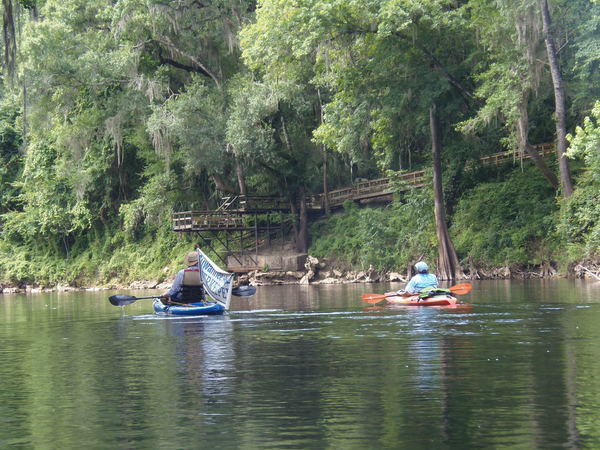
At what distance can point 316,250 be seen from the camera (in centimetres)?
5078

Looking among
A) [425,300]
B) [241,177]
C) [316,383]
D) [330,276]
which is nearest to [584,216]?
[425,300]

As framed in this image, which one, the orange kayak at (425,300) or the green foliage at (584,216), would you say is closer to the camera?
the orange kayak at (425,300)

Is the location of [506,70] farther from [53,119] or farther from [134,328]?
[53,119]

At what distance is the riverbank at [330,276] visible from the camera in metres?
38.6

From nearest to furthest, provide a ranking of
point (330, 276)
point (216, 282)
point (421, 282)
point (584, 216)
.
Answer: point (216, 282) → point (421, 282) → point (584, 216) → point (330, 276)

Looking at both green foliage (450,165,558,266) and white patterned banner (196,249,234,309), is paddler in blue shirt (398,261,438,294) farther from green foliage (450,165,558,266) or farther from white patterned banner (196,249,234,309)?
green foliage (450,165,558,266)

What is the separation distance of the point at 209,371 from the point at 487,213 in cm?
3168

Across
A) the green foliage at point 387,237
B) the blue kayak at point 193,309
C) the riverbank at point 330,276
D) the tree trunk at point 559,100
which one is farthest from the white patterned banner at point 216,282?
the green foliage at point 387,237

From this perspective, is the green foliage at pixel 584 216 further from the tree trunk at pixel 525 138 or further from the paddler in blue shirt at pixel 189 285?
the paddler in blue shirt at pixel 189 285

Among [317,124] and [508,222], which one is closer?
[508,222]

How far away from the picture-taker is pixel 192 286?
25688 millimetres

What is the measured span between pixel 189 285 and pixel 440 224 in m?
18.4

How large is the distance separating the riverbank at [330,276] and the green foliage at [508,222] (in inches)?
18.5

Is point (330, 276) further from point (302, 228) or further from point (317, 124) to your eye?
point (317, 124)
